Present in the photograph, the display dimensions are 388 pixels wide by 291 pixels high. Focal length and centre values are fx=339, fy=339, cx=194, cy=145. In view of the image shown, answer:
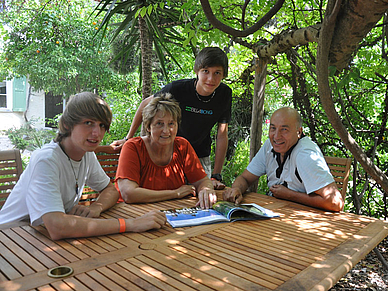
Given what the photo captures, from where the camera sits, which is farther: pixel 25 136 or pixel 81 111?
pixel 25 136

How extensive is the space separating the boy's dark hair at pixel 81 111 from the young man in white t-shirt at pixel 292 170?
1.07 metres

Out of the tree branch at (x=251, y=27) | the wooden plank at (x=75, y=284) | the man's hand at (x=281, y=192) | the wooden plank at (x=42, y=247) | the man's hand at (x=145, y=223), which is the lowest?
the wooden plank at (x=42, y=247)

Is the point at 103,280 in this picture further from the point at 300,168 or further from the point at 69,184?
the point at 300,168

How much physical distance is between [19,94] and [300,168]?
13304 millimetres

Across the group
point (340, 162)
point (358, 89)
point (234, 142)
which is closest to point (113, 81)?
point (234, 142)

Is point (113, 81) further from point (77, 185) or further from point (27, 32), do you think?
point (77, 185)

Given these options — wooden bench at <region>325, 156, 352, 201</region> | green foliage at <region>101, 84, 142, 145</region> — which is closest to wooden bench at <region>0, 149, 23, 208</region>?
Answer: wooden bench at <region>325, 156, 352, 201</region>

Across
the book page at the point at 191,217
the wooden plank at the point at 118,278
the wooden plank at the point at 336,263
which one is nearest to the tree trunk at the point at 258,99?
the book page at the point at 191,217

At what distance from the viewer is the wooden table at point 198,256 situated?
114cm

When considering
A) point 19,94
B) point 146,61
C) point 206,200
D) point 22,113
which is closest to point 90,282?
point 206,200

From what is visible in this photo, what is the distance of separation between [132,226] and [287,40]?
2188mm

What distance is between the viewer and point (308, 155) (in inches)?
90.4

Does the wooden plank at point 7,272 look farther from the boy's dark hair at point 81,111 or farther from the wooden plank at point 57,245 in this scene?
the boy's dark hair at point 81,111

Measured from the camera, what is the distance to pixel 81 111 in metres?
1.67
